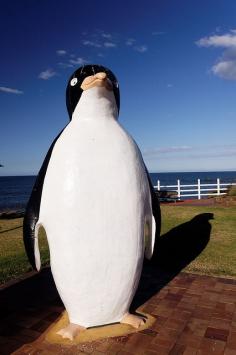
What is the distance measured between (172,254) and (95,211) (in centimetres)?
439

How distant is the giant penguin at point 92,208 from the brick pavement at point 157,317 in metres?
0.31

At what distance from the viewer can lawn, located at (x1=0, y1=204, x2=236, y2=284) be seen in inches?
254

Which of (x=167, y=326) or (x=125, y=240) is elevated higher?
(x=125, y=240)

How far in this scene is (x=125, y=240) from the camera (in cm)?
370

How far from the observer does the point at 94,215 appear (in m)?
3.59

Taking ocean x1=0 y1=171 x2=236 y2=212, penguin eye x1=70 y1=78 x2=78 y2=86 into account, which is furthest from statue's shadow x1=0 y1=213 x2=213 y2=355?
ocean x1=0 y1=171 x2=236 y2=212

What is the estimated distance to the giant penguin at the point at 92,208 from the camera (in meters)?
3.61

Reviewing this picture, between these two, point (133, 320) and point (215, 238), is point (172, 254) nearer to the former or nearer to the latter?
point (215, 238)

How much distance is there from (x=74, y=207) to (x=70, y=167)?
1.39 feet

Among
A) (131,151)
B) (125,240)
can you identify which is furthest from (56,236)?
(131,151)

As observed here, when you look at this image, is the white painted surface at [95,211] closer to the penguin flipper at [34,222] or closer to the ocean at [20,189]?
the penguin flipper at [34,222]

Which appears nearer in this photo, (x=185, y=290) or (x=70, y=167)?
(x=70, y=167)

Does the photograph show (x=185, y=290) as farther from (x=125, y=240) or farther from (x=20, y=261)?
(x=20, y=261)

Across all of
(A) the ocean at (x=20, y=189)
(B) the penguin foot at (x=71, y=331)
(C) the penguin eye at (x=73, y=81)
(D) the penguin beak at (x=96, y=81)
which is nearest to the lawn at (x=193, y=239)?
(B) the penguin foot at (x=71, y=331)
